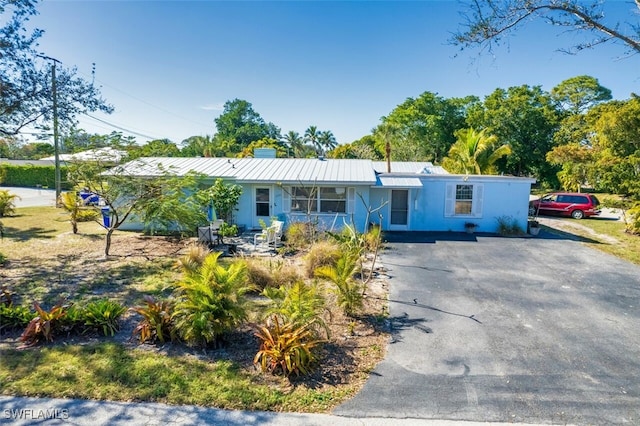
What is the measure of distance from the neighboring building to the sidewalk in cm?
1117

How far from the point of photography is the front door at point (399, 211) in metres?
16.5

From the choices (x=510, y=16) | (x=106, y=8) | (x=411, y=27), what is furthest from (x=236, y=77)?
(x=510, y=16)

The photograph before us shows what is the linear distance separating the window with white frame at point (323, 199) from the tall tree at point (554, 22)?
8.90 meters

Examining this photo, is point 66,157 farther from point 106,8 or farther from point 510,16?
point 510,16

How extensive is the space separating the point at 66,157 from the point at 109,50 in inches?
233

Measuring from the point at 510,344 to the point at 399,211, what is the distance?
1087 cm

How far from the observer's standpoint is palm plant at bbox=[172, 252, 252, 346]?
552cm

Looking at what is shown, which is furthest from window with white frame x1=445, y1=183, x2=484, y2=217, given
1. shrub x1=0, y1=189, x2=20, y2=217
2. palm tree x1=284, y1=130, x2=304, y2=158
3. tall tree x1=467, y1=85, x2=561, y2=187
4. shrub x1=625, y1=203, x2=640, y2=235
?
palm tree x1=284, y1=130, x2=304, y2=158

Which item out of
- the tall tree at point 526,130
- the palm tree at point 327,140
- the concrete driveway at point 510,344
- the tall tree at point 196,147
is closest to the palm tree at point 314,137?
the palm tree at point 327,140

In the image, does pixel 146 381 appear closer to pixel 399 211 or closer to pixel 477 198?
pixel 399 211

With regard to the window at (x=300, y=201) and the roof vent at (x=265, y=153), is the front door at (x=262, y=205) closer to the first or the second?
the window at (x=300, y=201)

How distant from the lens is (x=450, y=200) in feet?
53.3

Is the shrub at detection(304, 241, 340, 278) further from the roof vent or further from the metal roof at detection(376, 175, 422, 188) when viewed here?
the roof vent

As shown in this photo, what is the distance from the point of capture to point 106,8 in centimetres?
1116
